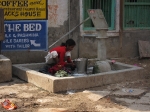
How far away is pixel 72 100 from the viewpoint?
600 centimetres

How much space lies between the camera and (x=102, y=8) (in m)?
10.0

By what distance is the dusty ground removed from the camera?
5.49 m

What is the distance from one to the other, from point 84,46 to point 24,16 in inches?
78.2

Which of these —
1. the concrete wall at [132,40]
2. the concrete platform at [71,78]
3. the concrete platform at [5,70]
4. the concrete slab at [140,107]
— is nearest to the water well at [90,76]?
the concrete platform at [71,78]

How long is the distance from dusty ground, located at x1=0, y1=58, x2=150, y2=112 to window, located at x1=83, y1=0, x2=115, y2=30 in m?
3.14

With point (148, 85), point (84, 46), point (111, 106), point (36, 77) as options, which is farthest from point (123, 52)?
point (111, 106)

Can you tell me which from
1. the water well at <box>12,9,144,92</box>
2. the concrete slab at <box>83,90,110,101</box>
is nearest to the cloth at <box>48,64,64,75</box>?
the water well at <box>12,9,144,92</box>

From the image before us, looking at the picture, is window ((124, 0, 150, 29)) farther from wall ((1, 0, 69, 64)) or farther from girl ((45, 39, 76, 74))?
girl ((45, 39, 76, 74))

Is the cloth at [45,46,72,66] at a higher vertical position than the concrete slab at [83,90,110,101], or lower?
higher

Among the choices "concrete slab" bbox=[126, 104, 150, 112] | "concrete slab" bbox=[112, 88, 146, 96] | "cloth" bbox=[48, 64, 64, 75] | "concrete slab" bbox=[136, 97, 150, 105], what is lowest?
"concrete slab" bbox=[126, 104, 150, 112]

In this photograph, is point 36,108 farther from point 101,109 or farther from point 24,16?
point 24,16

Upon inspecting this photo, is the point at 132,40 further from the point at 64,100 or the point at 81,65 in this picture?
the point at 64,100

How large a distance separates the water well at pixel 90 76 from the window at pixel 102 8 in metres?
2.01

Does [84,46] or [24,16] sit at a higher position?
[24,16]
